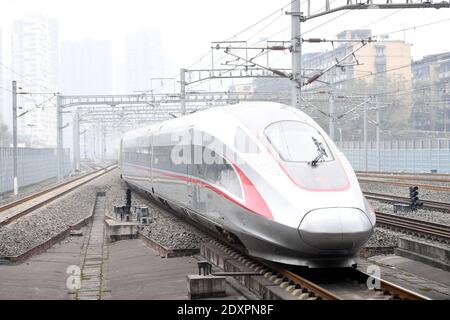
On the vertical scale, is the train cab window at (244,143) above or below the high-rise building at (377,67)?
below

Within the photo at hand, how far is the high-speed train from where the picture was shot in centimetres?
999

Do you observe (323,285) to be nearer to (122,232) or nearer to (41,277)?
(41,277)

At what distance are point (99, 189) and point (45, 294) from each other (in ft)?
95.1

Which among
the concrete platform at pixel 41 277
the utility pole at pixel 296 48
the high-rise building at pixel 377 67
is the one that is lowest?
the concrete platform at pixel 41 277

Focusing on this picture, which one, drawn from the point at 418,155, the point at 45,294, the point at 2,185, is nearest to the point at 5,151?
the point at 2,185

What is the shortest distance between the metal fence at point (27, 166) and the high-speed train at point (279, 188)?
3328 cm

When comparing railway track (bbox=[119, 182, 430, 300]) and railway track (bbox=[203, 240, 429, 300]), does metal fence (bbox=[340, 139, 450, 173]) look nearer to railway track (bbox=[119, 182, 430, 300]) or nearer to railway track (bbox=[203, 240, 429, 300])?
railway track (bbox=[203, 240, 429, 300])

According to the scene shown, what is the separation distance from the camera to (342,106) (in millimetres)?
77375

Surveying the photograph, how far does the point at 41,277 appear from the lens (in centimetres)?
1337

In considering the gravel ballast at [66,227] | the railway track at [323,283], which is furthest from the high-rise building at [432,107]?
the railway track at [323,283]

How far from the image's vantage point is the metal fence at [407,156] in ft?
164

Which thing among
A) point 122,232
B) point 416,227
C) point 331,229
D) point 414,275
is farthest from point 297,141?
point 122,232

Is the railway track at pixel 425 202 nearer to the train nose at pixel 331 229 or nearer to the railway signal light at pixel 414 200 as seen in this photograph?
the railway signal light at pixel 414 200
